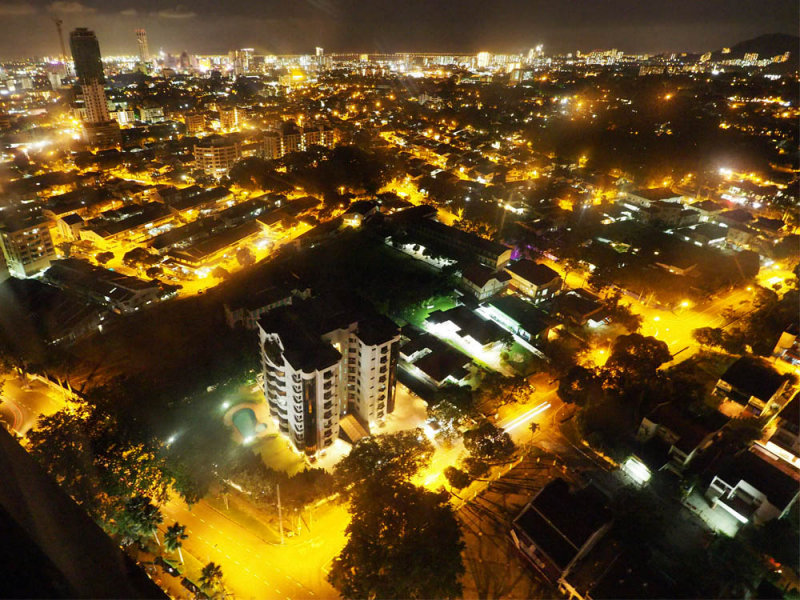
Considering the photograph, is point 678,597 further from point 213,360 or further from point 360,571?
point 213,360

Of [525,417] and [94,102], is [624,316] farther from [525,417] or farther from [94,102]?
[94,102]

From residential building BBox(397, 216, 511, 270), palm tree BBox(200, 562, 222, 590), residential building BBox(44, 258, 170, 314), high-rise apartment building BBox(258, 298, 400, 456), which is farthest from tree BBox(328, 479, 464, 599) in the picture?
residential building BBox(44, 258, 170, 314)

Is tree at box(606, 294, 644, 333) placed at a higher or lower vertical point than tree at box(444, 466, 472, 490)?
higher

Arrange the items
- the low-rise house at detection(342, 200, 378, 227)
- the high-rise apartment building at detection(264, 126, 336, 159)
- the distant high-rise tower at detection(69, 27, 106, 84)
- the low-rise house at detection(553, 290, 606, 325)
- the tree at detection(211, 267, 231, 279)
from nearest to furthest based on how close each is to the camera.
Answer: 1. the low-rise house at detection(553, 290, 606, 325)
2. the tree at detection(211, 267, 231, 279)
3. the low-rise house at detection(342, 200, 378, 227)
4. the high-rise apartment building at detection(264, 126, 336, 159)
5. the distant high-rise tower at detection(69, 27, 106, 84)

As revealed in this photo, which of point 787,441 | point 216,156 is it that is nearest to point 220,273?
point 216,156

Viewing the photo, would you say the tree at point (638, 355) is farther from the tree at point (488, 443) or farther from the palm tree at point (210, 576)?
the palm tree at point (210, 576)

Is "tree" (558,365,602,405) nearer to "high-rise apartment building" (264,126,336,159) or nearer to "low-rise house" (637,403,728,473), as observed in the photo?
"low-rise house" (637,403,728,473)
